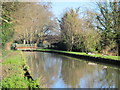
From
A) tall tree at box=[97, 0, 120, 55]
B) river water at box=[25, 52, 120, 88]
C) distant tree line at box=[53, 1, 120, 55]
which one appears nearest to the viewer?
river water at box=[25, 52, 120, 88]

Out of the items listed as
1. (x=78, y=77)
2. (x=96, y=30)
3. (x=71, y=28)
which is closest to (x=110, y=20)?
(x=96, y=30)

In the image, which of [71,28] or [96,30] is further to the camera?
[71,28]

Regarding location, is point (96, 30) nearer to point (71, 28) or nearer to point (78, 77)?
point (71, 28)

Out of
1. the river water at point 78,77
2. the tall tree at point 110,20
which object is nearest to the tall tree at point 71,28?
the tall tree at point 110,20

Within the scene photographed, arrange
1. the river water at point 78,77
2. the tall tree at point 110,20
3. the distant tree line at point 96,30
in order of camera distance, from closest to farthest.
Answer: the river water at point 78,77 → the tall tree at point 110,20 → the distant tree line at point 96,30

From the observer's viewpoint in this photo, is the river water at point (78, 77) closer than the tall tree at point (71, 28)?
Yes

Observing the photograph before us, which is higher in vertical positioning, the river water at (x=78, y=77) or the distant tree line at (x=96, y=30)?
the distant tree line at (x=96, y=30)

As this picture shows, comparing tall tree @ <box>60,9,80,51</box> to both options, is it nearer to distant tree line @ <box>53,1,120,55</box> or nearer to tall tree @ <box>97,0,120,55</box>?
distant tree line @ <box>53,1,120,55</box>

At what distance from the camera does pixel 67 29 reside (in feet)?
108

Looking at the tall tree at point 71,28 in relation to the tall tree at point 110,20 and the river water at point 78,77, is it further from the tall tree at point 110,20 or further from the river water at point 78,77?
the river water at point 78,77

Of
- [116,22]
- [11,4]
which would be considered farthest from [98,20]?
[11,4]

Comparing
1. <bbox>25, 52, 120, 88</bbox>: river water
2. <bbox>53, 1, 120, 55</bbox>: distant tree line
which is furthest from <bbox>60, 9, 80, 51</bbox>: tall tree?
<bbox>25, 52, 120, 88</bbox>: river water

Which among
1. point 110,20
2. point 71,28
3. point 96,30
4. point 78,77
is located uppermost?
point 71,28

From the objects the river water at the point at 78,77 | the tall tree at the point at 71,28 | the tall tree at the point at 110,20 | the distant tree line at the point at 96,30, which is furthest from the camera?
the tall tree at the point at 71,28
